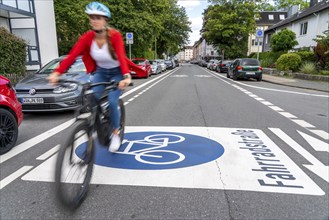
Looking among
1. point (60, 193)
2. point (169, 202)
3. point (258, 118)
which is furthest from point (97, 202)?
point (258, 118)

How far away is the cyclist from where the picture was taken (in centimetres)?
308

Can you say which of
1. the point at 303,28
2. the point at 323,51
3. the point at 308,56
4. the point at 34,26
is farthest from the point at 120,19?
the point at 303,28

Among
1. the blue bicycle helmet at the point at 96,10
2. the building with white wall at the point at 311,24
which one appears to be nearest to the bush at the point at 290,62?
the building with white wall at the point at 311,24

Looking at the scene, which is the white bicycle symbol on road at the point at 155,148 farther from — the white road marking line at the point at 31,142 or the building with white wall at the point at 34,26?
the building with white wall at the point at 34,26

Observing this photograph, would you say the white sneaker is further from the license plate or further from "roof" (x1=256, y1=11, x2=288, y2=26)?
"roof" (x1=256, y1=11, x2=288, y2=26)

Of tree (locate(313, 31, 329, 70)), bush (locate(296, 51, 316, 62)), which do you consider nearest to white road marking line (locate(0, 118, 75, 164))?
tree (locate(313, 31, 329, 70))

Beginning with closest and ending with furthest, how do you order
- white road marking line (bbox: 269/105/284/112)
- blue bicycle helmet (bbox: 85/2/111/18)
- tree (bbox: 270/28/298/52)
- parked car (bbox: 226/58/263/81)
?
blue bicycle helmet (bbox: 85/2/111/18) < white road marking line (bbox: 269/105/284/112) < parked car (bbox: 226/58/263/81) < tree (bbox: 270/28/298/52)

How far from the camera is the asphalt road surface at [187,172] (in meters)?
2.78

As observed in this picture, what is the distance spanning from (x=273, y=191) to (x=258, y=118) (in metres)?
4.16

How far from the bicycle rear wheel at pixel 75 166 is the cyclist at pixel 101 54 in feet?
1.89

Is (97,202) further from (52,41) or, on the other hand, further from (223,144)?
(52,41)

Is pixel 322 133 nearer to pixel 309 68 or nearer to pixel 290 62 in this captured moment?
pixel 309 68

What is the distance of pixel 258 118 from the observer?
7.06 meters

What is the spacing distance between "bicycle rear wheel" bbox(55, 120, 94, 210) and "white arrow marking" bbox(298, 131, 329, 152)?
4.01m
